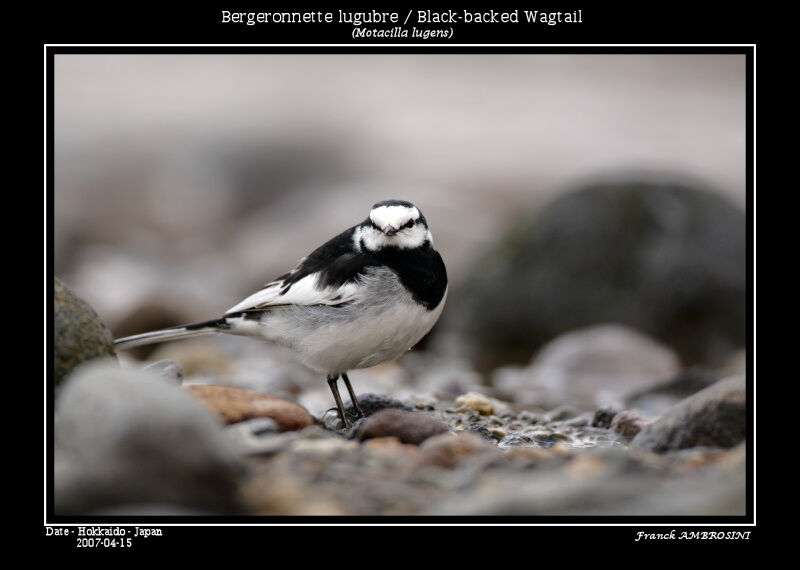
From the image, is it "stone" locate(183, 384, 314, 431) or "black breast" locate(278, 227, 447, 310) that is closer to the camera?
"stone" locate(183, 384, 314, 431)

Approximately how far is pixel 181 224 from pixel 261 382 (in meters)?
10.7

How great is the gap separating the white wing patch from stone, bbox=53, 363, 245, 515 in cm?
213

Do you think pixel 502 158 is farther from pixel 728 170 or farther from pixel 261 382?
pixel 261 382

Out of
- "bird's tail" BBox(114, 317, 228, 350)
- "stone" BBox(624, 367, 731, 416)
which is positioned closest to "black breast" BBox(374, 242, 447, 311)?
"bird's tail" BBox(114, 317, 228, 350)

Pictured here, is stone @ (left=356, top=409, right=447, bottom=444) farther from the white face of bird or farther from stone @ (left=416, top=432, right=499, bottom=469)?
the white face of bird

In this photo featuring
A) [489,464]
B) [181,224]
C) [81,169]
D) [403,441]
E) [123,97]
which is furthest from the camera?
[123,97]

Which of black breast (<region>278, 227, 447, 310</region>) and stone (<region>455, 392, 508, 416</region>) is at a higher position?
black breast (<region>278, 227, 447, 310</region>)

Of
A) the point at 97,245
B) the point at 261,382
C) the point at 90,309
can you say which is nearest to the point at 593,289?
the point at 261,382

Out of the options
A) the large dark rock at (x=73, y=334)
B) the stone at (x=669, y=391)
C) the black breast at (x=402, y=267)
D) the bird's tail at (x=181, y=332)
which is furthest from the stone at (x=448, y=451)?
the stone at (x=669, y=391)

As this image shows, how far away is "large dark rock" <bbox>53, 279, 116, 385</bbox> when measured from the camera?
5.18 m

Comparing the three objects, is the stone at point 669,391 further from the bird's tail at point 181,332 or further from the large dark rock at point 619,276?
the bird's tail at point 181,332

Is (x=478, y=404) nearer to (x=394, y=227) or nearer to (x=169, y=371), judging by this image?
(x=394, y=227)

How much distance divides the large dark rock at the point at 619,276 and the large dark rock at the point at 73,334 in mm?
6420

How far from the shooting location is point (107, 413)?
4113 millimetres
